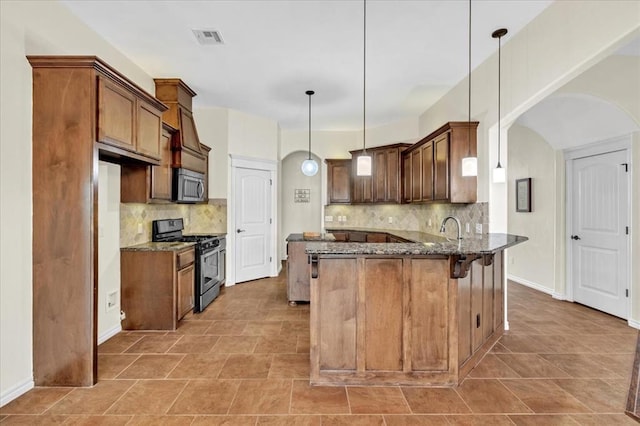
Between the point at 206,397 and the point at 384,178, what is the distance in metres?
4.56

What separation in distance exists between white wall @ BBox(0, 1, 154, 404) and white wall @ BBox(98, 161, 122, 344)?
819 mm

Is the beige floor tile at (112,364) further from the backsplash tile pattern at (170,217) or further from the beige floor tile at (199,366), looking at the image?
the backsplash tile pattern at (170,217)

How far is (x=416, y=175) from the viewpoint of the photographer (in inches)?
196

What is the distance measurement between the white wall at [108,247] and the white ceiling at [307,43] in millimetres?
1403

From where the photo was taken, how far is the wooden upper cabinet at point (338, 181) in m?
6.48

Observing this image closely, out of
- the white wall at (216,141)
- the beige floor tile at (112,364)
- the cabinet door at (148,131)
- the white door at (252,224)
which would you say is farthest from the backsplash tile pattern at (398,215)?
the beige floor tile at (112,364)

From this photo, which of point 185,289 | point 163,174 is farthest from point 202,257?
point 163,174

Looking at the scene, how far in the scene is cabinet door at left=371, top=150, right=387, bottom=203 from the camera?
5855mm

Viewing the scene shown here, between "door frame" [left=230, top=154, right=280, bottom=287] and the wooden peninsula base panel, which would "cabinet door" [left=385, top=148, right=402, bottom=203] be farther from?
the wooden peninsula base panel

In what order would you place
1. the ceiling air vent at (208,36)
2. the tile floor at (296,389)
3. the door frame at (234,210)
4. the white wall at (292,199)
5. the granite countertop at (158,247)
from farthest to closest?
the white wall at (292,199), the door frame at (234,210), the granite countertop at (158,247), the ceiling air vent at (208,36), the tile floor at (296,389)

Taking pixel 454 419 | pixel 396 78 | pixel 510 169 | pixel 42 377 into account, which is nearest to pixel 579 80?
pixel 396 78

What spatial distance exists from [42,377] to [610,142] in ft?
20.7

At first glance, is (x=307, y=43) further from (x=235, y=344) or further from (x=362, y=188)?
(x=362, y=188)

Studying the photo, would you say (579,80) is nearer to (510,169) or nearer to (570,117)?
(570,117)
